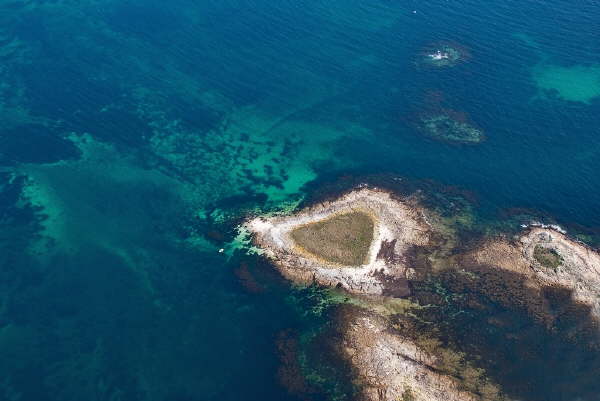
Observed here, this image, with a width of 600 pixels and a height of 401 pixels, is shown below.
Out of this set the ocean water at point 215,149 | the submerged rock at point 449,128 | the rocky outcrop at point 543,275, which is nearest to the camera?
the ocean water at point 215,149

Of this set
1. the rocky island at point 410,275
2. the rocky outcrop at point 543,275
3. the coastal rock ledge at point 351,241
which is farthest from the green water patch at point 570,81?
the coastal rock ledge at point 351,241

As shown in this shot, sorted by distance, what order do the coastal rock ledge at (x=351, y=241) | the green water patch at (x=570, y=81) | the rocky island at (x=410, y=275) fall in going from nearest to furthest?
1. the rocky island at (x=410, y=275)
2. the coastal rock ledge at (x=351, y=241)
3. the green water patch at (x=570, y=81)

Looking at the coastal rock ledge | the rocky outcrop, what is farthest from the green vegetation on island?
the rocky outcrop

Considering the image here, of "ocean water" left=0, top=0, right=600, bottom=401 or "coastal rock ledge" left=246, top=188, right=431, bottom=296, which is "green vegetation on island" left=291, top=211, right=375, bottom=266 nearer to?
"coastal rock ledge" left=246, top=188, right=431, bottom=296

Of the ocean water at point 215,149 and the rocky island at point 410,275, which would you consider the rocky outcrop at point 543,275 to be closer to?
the rocky island at point 410,275

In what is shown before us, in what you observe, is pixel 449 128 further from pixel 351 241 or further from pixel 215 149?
pixel 215 149

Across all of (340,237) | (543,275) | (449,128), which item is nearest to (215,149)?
(340,237)
